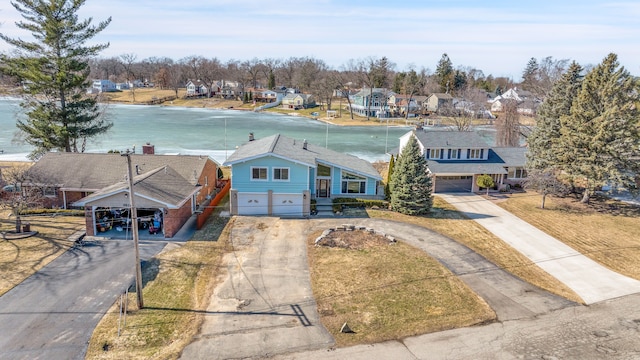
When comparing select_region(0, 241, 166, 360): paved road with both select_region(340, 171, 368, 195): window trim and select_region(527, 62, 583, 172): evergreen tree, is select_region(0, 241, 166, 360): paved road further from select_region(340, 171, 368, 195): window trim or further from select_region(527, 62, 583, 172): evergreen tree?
select_region(527, 62, 583, 172): evergreen tree

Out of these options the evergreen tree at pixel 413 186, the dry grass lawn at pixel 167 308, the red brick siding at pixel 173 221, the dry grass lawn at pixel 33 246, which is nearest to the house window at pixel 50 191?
the dry grass lawn at pixel 33 246

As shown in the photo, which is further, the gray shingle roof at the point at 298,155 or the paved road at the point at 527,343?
the gray shingle roof at the point at 298,155

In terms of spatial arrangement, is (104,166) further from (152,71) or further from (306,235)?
(152,71)

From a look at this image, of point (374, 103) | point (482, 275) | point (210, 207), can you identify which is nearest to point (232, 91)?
point (374, 103)

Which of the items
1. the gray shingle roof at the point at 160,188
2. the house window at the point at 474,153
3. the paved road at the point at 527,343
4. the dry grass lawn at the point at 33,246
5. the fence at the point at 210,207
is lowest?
the paved road at the point at 527,343

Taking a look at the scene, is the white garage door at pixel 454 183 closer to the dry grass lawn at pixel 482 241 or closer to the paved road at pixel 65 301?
the dry grass lawn at pixel 482 241

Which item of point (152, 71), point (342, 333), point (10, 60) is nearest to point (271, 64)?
point (152, 71)
